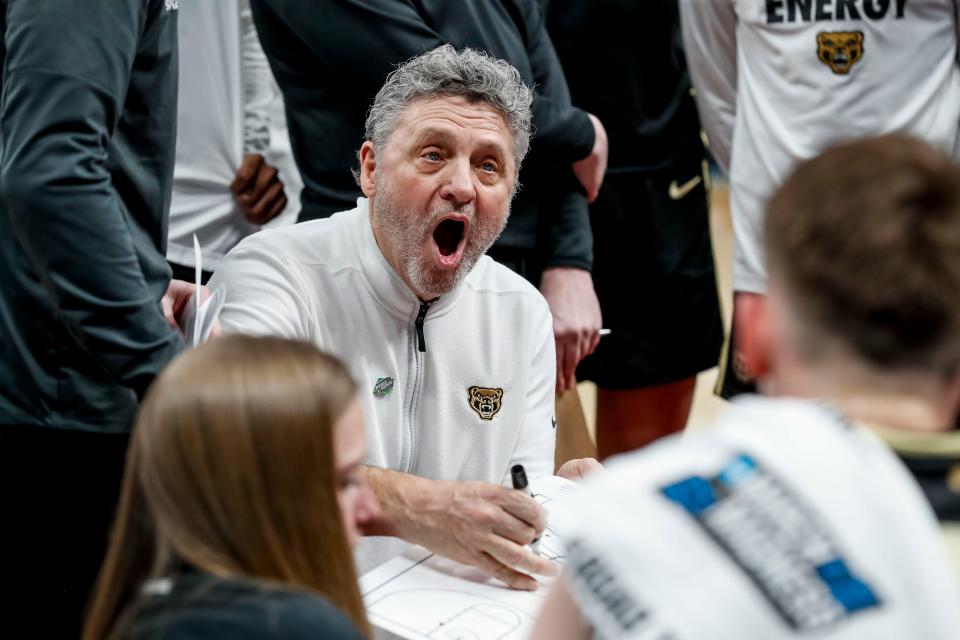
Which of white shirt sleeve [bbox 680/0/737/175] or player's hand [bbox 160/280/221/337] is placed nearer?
player's hand [bbox 160/280/221/337]

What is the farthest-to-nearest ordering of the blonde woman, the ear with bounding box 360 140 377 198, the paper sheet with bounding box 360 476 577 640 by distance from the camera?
the ear with bounding box 360 140 377 198 → the paper sheet with bounding box 360 476 577 640 → the blonde woman

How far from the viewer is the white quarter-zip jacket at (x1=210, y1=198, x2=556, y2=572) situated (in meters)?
2.29

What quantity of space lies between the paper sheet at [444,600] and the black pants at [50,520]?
59 centimetres

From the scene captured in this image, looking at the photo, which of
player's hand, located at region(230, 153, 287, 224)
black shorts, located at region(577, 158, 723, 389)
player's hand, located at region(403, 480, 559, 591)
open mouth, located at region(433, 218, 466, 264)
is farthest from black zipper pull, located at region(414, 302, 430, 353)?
black shorts, located at region(577, 158, 723, 389)

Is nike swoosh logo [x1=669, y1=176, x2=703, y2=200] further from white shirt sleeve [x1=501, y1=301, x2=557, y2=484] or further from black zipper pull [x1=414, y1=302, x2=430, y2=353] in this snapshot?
black zipper pull [x1=414, y1=302, x2=430, y2=353]

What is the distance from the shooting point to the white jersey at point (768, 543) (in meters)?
0.97

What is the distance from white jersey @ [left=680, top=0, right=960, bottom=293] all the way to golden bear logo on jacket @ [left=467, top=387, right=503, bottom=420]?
0.87 meters

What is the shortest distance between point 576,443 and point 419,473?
0.56 metres

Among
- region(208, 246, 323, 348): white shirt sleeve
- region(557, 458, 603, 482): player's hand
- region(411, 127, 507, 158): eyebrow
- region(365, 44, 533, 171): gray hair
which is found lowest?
region(557, 458, 603, 482): player's hand

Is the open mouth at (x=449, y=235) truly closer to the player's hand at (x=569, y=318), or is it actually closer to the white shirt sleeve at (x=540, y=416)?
the white shirt sleeve at (x=540, y=416)

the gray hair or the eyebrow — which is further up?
the gray hair

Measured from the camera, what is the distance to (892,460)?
104cm

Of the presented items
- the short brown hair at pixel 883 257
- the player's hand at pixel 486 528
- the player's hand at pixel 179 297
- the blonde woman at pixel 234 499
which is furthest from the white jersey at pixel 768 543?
the player's hand at pixel 179 297

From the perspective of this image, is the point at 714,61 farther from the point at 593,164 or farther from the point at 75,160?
the point at 75,160
